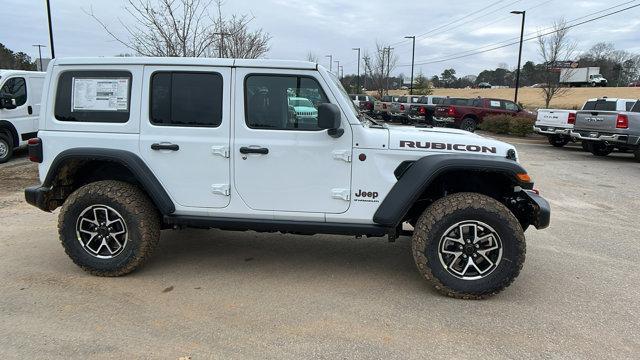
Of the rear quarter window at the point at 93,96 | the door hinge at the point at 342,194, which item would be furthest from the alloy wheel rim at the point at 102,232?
the door hinge at the point at 342,194

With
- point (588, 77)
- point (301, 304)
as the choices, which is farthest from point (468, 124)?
point (588, 77)

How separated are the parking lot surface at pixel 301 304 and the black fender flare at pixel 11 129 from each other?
620cm

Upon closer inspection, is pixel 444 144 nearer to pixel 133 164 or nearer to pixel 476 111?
pixel 133 164

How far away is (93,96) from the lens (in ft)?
14.2

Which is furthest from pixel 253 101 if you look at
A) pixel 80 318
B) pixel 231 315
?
pixel 80 318

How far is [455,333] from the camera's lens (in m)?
3.49

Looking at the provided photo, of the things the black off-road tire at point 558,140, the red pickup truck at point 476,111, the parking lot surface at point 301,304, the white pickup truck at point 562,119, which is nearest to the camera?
the parking lot surface at point 301,304

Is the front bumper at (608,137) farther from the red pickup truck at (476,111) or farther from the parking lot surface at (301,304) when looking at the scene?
the parking lot surface at (301,304)

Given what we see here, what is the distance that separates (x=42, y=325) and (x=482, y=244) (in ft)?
11.4

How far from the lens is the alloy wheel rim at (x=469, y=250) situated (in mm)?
4016

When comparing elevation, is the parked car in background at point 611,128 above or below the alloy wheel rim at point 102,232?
above

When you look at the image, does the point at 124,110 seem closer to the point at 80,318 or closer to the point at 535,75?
the point at 80,318

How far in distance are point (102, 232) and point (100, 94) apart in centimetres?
124

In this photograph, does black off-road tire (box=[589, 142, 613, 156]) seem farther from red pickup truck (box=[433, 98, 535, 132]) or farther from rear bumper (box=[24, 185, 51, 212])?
rear bumper (box=[24, 185, 51, 212])
